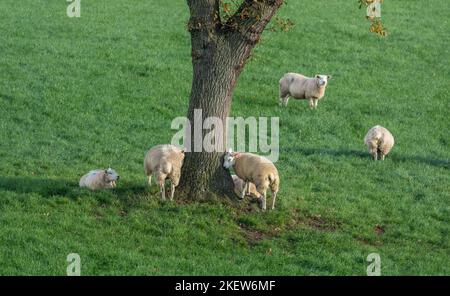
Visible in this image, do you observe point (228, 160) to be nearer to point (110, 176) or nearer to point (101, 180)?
point (110, 176)

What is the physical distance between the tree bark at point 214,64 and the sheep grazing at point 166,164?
0.26m

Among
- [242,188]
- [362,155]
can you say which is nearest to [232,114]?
[362,155]

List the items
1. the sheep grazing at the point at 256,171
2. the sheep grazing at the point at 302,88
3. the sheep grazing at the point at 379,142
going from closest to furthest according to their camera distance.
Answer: the sheep grazing at the point at 256,171 → the sheep grazing at the point at 379,142 → the sheep grazing at the point at 302,88

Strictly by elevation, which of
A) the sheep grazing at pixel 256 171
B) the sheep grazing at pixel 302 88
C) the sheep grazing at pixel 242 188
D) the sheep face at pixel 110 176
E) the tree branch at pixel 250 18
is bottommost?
the sheep grazing at pixel 242 188

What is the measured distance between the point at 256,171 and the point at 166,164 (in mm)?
1642

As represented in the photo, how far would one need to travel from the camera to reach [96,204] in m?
16.3

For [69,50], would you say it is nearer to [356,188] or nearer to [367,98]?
[367,98]

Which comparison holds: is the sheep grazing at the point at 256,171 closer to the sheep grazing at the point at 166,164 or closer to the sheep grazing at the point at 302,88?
the sheep grazing at the point at 166,164

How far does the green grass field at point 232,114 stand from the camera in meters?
14.7

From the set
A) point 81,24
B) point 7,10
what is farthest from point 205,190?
point 7,10

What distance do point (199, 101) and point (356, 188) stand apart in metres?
4.57

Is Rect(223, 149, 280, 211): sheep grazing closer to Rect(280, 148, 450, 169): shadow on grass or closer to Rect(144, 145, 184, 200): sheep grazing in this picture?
Rect(144, 145, 184, 200): sheep grazing

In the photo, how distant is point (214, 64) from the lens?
54.0ft

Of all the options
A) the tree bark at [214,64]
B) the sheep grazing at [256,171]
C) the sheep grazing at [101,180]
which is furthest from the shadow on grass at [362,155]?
the sheep grazing at [101,180]
